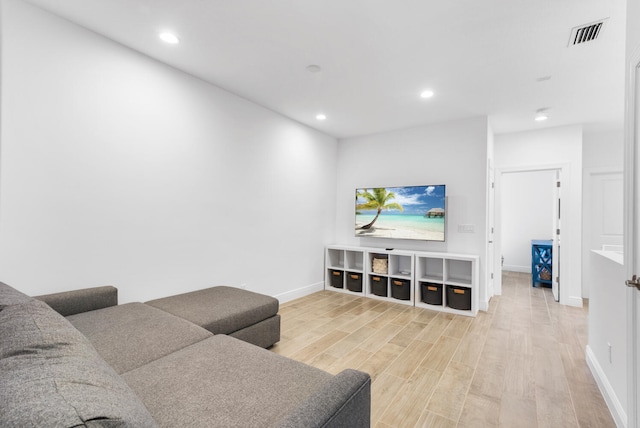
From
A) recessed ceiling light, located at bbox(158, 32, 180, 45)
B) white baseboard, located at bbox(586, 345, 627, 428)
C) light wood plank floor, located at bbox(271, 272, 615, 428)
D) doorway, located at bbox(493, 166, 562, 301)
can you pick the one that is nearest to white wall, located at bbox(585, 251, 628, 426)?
white baseboard, located at bbox(586, 345, 627, 428)

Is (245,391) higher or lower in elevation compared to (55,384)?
lower

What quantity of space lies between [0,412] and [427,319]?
3.74 m

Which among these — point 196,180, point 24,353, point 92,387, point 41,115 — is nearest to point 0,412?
point 92,387

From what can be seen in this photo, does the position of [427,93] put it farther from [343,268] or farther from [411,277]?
[343,268]

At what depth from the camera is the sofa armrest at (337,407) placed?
883 mm

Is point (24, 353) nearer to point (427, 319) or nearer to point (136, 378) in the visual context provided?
point (136, 378)

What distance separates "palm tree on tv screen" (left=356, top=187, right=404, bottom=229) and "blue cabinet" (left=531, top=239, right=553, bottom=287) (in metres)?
3.10

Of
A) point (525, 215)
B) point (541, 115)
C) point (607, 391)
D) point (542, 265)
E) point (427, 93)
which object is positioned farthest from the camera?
point (525, 215)

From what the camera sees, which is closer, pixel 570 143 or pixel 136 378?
pixel 136 378

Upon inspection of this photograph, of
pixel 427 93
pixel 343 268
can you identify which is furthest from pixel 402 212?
pixel 427 93

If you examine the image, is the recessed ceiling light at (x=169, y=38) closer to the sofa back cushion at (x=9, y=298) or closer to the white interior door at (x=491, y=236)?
the sofa back cushion at (x=9, y=298)

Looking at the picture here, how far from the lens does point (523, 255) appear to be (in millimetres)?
6773

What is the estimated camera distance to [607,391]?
6.64 feet

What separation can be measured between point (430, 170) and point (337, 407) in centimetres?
403
